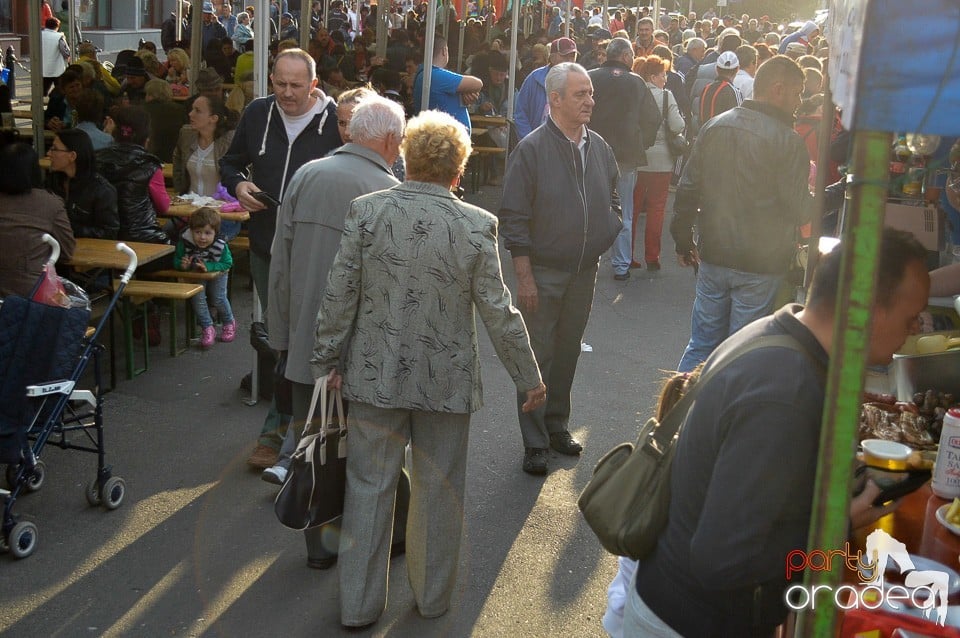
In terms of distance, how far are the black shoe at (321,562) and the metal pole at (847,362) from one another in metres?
2.98

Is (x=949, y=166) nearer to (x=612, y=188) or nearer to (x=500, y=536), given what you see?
(x=612, y=188)

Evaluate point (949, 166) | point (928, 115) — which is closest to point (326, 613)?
point (928, 115)

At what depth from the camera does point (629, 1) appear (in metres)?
54.9

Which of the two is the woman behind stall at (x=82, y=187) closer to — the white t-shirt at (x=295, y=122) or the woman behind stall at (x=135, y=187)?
the woman behind stall at (x=135, y=187)

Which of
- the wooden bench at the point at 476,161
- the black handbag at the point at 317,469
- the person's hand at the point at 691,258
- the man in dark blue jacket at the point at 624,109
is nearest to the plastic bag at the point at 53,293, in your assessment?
the black handbag at the point at 317,469

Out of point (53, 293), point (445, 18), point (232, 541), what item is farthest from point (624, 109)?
point (445, 18)

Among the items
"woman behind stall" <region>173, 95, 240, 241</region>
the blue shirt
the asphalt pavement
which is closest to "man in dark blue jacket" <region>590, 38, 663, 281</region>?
the blue shirt

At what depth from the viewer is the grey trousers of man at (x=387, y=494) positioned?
4164 millimetres

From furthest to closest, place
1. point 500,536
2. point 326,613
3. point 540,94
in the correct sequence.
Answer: point 540,94
point 500,536
point 326,613

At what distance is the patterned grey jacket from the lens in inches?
157

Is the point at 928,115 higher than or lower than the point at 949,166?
higher

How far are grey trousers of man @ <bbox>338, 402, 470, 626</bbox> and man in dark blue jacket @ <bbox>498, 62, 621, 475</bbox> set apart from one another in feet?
5.27

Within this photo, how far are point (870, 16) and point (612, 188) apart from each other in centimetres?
420

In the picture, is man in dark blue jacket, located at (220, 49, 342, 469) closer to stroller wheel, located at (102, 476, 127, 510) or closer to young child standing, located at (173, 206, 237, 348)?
stroller wheel, located at (102, 476, 127, 510)
